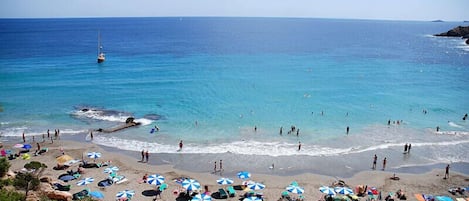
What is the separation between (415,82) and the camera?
6756 centimetres

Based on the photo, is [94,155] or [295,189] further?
[94,155]

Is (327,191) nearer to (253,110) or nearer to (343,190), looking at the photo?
(343,190)

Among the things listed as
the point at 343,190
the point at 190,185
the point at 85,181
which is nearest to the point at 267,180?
the point at 343,190

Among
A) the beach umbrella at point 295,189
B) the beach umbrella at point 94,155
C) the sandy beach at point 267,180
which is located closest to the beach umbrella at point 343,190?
the sandy beach at point 267,180

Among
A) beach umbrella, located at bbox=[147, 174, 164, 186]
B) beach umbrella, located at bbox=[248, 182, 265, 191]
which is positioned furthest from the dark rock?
beach umbrella, located at bbox=[147, 174, 164, 186]

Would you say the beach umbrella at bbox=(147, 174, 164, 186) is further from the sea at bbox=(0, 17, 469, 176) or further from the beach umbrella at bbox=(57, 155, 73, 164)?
the beach umbrella at bbox=(57, 155, 73, 164)

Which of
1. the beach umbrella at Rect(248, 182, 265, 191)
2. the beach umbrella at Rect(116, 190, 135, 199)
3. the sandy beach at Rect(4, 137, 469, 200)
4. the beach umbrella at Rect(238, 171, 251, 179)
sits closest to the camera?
the beach umbrella at Rect(116, 190, 135, 199)

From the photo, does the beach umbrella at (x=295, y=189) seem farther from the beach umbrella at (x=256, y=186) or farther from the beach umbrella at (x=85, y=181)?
the beach umbrella at (x=85, y=181)

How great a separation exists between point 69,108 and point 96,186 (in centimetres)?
2569

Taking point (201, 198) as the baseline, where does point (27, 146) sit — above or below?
below

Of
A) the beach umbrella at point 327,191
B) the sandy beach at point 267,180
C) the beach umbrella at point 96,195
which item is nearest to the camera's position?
the beach umbrella at point 96,195

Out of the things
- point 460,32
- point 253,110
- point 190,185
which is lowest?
point 190,185

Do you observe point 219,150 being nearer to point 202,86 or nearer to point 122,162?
point 122,162

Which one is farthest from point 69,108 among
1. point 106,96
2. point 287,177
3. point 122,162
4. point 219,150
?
point 287,177
